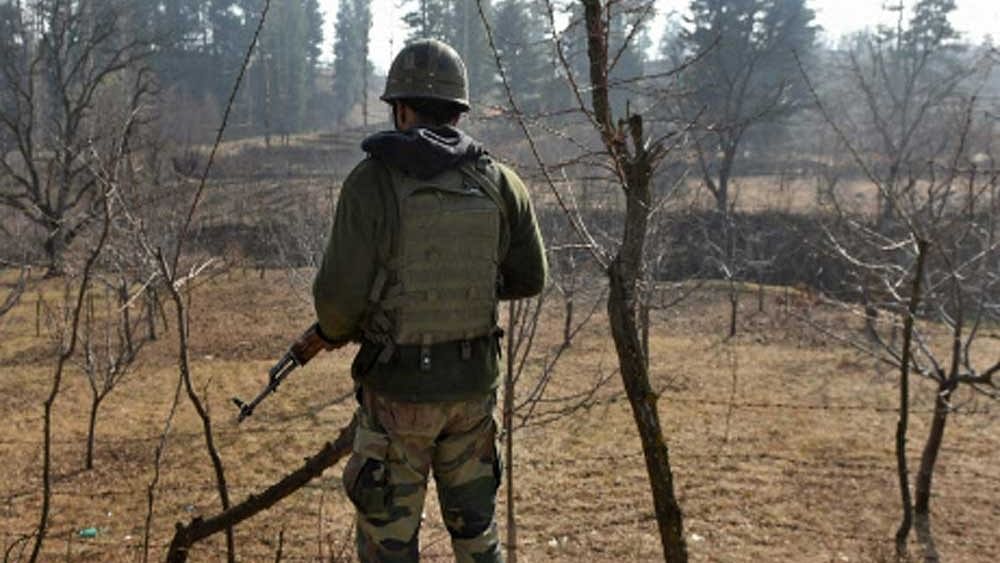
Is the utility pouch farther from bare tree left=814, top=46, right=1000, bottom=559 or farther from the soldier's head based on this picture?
bare tree left=814, top=46, right=1000, bottom=559

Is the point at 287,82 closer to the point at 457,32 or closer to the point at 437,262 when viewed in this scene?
the point at 457,32

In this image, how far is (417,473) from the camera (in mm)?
2426

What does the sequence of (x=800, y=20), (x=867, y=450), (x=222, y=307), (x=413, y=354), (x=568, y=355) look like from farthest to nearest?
(x=800, y=20) < (x=222, y=307) < (x=568, y=355) < (x=867, y=450) < (x=413, y=354)

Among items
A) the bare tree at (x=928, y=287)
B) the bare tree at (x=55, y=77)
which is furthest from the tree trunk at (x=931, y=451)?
the bare tree at (x=55, y=77)

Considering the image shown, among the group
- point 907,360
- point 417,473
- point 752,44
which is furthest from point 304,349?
point 752,44

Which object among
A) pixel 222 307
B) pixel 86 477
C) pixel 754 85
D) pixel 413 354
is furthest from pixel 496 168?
pixel 754 85

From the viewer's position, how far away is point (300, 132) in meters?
41.2

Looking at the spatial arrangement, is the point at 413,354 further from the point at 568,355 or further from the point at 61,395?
the point at 568,355

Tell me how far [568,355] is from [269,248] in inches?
438

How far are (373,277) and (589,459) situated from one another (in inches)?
289

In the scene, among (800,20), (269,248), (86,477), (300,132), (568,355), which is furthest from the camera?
(300,132)

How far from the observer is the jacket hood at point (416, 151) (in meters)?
2.13

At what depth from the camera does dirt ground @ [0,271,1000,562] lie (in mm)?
6977

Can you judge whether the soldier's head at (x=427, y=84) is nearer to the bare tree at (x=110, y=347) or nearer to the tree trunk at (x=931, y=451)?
the tree trunk at (x=931, y=451)
